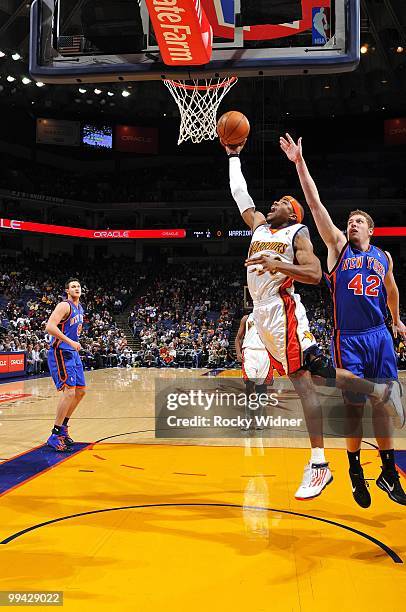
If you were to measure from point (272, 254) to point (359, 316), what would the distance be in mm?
699

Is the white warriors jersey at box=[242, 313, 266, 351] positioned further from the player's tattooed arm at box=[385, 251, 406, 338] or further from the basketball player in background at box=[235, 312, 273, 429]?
the player's tattooed arm at box=[385, 251, 406, 338]

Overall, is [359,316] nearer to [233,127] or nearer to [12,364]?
[233,127]

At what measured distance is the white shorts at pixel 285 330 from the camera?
356 centimetres

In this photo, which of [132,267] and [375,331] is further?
[132,267]

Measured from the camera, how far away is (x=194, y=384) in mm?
12891

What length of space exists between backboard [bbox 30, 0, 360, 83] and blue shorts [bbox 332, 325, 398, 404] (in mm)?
2316

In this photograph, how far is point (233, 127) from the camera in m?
4.12

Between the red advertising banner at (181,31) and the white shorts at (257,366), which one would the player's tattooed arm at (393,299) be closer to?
the red advertising banner at (181,31)

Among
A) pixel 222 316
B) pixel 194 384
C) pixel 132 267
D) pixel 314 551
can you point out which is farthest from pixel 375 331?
pixel 132 267

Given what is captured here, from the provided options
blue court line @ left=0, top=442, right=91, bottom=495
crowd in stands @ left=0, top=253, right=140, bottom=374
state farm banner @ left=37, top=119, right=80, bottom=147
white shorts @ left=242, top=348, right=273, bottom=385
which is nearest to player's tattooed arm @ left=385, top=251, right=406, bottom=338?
blue court line @ left=0, top=442, right=91, bottom=495

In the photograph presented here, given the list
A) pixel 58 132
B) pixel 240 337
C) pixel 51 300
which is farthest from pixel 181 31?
pixel 58 132

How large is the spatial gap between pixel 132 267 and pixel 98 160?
7.09 m

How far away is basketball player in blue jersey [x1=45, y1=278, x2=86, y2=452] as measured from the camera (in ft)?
19.4

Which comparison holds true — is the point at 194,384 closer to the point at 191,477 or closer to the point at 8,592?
the point at 191,477
